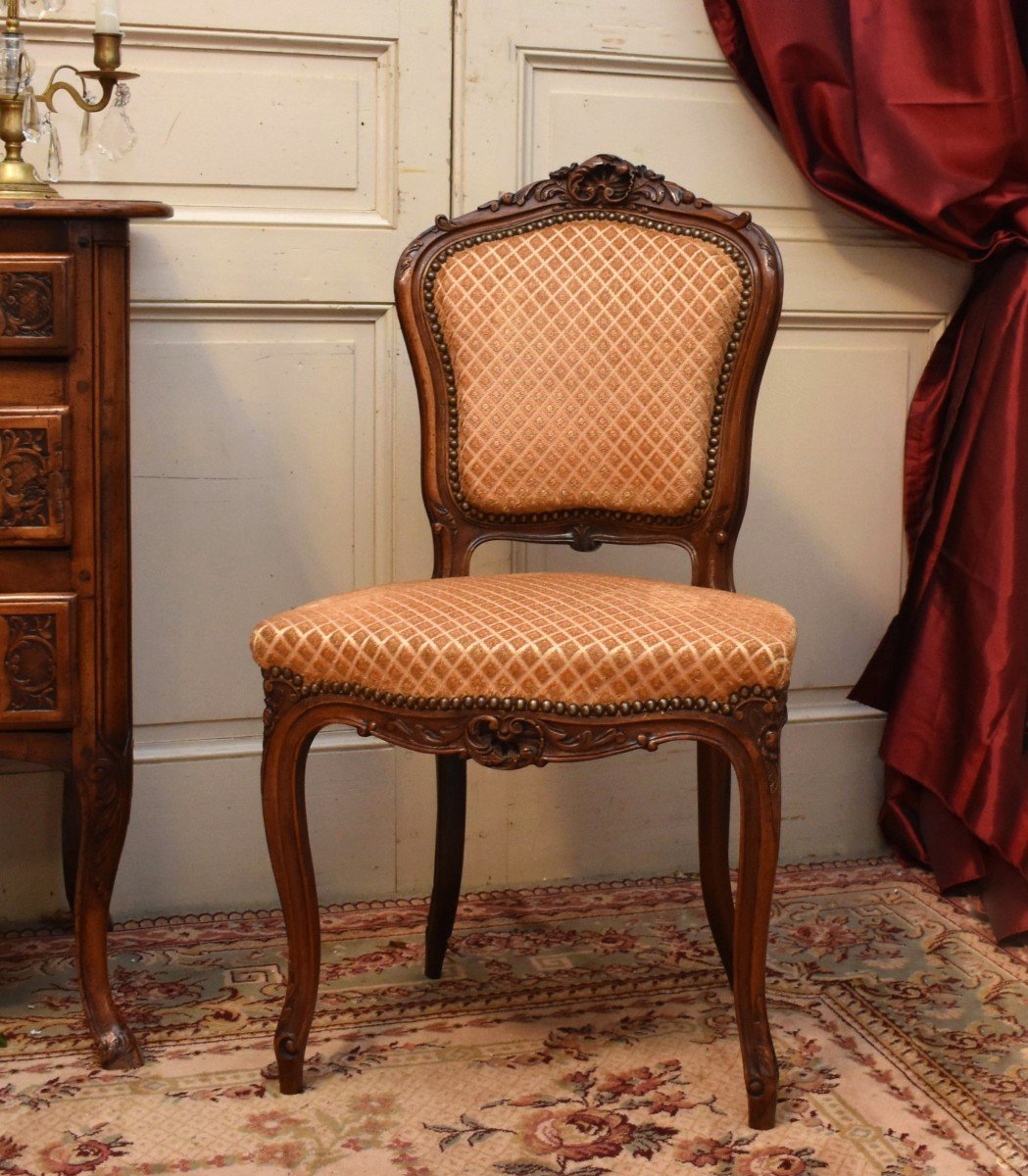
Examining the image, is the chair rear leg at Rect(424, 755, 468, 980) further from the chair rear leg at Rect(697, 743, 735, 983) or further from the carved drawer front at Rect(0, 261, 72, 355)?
the carved drawer front at Rect(0, 261, 72, 355)

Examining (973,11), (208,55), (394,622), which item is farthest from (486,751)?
(973,11)

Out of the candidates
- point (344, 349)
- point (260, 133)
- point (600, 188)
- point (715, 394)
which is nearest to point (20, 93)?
point (260, 133)

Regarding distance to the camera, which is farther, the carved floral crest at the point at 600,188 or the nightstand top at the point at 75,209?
the carved floral crest at the point at 600,188

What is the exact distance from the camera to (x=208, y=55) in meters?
2.31

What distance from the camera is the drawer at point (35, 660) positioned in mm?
1784

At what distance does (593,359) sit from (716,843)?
74cm

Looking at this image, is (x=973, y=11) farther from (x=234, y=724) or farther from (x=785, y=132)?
(x=234, y=724)

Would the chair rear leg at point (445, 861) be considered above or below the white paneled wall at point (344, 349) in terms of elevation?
below

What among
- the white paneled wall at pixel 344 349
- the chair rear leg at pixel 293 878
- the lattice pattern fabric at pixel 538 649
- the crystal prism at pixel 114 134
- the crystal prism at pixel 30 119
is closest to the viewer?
the lattice pattern fabric at pixel 538 649

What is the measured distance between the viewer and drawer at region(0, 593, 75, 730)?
1.78 m

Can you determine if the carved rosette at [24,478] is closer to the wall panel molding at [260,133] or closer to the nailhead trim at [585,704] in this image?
the nailhead trim at [585,704]

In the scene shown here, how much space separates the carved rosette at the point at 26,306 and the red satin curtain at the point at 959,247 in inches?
52.5

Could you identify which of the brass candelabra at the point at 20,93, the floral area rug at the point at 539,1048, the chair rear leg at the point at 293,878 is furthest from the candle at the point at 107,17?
the floral area rug at the point at 539,1048

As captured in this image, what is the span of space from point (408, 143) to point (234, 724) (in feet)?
3.45
